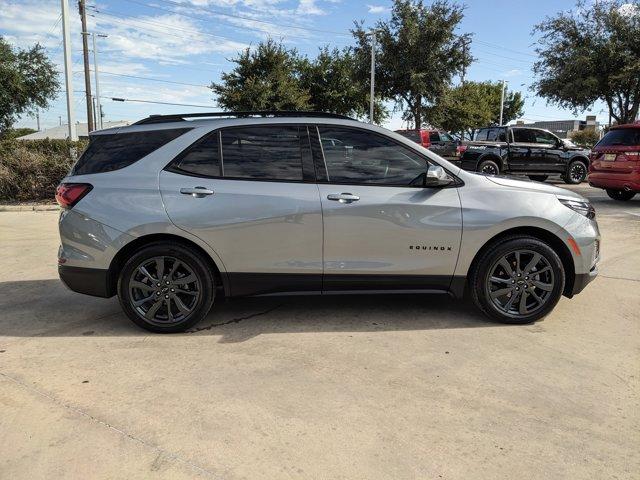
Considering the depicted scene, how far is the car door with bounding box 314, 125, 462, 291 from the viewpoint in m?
4.18

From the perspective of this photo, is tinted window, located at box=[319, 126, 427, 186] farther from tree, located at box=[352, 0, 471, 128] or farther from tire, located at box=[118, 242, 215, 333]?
tree, located at box=[352, 0, 471, 128]

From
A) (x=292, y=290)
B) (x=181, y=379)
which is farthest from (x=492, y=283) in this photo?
(x=181, y=379)

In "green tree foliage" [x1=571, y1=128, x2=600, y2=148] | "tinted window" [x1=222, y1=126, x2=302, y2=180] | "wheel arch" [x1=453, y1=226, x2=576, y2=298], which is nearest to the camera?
"tinted window" [x1=222, y1=126, x2=302, y2=180]

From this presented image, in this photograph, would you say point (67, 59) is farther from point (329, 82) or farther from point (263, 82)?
point (329, 82)

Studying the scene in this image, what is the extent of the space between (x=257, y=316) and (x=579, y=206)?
293 cm

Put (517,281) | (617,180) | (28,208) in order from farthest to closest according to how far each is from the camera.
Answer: (28,208) → (617,180) → (517,281)

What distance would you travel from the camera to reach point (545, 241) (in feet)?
14.6

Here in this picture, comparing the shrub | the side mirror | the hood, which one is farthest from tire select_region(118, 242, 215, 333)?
the shrub

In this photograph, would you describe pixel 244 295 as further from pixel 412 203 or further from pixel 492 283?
pixel 492 283

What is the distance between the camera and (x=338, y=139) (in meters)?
4.32

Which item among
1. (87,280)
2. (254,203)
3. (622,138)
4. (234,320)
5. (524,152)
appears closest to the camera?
(254,203)

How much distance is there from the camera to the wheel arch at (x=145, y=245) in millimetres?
4199

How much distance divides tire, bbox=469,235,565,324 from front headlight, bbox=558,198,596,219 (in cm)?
41

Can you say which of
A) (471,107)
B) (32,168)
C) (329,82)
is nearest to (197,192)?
(32,168)
